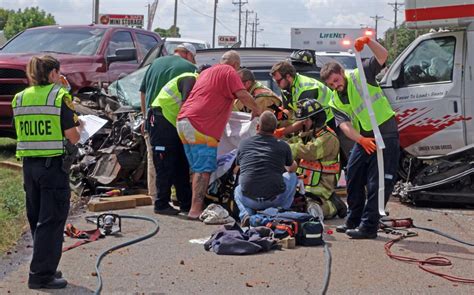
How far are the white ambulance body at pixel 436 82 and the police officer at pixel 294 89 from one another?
1.15 metres

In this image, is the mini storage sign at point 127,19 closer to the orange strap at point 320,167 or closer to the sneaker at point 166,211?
the sneaker at point 166,211

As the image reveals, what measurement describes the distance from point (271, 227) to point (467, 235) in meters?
2.12

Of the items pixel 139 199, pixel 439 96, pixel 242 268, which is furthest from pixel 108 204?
pixel 439 96

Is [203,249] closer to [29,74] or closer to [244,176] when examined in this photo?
[244,176]

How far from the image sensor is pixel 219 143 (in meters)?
9.31

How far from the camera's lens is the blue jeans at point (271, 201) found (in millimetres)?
8078

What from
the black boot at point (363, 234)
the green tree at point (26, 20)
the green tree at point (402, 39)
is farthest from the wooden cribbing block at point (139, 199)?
the green tree at point (26, 20)

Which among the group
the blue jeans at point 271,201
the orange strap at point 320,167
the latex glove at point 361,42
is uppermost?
the latex glove at point 361,42

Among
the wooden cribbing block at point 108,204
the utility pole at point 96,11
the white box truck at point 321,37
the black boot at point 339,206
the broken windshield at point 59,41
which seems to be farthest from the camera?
the utility pole at point 96,11

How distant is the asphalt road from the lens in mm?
6035

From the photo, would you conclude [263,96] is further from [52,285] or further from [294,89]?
[52,285]

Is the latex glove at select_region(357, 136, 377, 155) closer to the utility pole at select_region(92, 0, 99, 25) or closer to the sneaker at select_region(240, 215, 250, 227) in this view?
the sneaker at select_region(240, 215, 250, 227)

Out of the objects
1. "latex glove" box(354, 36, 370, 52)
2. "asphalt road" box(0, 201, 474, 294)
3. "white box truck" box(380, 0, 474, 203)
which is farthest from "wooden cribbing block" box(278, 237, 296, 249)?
"white box truck" box(380, 0, 474, 203)

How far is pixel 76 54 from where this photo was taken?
12.9 meters
